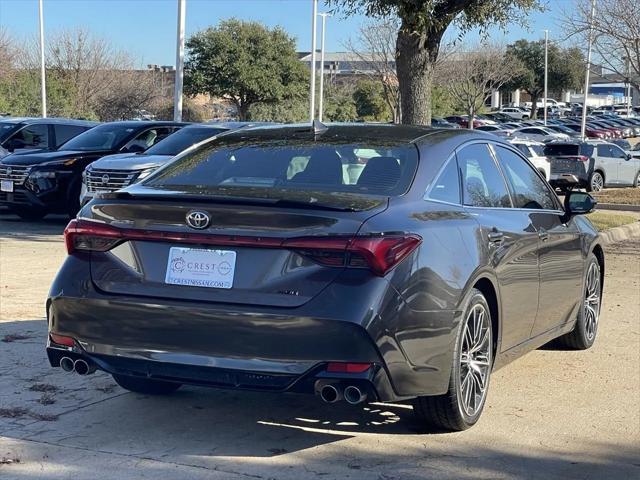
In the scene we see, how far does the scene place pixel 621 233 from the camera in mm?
15812

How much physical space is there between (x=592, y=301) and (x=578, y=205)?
109 cm

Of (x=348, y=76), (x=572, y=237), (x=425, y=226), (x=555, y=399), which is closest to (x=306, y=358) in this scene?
(x=425, y=226)

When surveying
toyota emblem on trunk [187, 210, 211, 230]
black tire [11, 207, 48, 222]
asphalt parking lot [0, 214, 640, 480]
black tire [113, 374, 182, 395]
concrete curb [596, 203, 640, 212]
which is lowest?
concrete curb [596, 203, 640, 212]

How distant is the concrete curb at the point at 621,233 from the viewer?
49.8 ft

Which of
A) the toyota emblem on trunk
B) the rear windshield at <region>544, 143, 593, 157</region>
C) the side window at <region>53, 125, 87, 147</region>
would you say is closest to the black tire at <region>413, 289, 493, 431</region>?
the toyota emblem on trunk

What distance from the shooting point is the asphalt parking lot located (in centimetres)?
468

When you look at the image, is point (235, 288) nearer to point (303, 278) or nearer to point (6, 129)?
point (303, 278)

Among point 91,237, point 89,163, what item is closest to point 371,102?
point 89,163

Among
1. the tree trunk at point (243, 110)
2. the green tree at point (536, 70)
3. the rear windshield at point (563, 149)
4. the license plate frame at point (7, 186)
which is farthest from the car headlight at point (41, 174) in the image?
the green tree at point (536, 70)

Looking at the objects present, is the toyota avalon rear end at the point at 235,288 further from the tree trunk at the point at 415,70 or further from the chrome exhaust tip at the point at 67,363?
the tree trunk at the point at 415,70

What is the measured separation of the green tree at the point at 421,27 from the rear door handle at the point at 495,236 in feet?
28.4

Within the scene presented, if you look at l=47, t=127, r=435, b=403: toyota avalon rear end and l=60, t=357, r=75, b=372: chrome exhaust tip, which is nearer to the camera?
l=47, t=127, r=435, b=403: toyota avalon rear end

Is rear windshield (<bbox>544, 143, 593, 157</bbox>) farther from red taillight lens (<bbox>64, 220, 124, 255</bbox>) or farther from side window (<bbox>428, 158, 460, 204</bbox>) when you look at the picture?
red taillight lens (<bbox>64, 220, 124, 255</bbox>)

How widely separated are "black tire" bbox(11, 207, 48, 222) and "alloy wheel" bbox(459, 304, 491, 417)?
11.4 metres
